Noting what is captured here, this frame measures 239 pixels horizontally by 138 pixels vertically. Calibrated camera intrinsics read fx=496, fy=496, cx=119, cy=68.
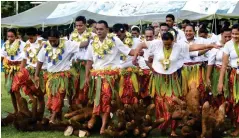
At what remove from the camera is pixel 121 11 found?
57.8ft

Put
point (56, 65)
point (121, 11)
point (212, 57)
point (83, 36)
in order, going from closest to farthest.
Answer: point (212, 57), point (56, 65), point (83, 36), point (121, 11)

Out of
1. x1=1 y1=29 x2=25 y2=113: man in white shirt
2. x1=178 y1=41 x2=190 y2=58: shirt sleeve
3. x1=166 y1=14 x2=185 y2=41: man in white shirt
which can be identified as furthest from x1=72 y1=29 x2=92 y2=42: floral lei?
x1=178 y1=41 x2=190 y2=58: shirt sleeve

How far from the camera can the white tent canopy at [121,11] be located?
14.7 meters

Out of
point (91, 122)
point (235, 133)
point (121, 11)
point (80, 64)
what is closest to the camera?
point (235, 133)

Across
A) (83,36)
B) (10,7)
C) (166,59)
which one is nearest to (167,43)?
(166,59)

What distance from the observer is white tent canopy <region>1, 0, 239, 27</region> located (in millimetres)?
Result: 14656

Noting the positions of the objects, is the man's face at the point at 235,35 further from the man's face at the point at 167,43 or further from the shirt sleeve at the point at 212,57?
the man's face at the point at 167,43

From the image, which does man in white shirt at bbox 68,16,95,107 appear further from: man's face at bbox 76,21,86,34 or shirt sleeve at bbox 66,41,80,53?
shirt sleeve at bbox 66,41,80,53

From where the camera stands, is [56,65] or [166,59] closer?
[166,59]

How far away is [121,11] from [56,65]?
10.7m

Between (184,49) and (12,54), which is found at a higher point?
(184,49)

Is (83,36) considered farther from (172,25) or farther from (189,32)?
(189,32)

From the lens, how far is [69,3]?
19469 mm

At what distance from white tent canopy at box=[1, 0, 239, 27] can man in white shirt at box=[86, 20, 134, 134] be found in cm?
784
